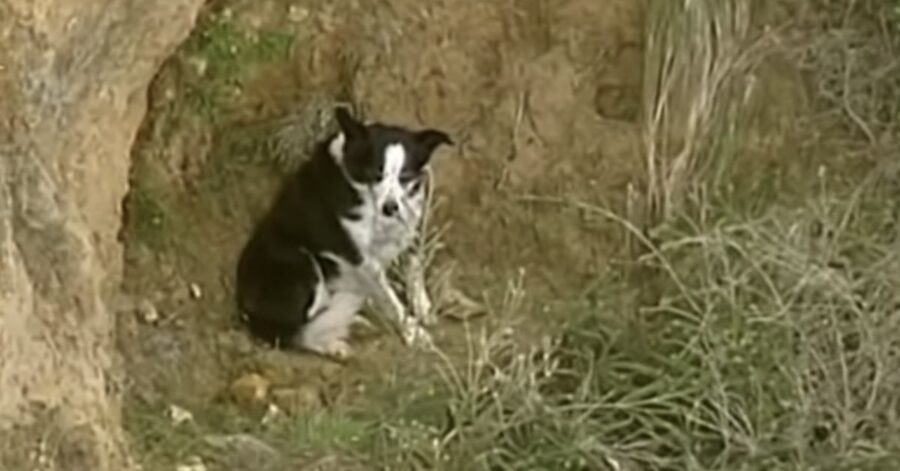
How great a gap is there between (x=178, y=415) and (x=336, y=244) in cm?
77

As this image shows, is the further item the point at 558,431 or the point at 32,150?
the point at 558,431

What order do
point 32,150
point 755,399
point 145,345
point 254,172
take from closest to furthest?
point 32,150 → point 755,399 → point 145,345 → point 254,172

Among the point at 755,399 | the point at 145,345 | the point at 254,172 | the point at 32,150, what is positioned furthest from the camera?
the point at 254,172

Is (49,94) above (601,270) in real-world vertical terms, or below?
above

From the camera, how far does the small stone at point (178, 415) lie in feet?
18.7

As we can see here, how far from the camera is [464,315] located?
620cm

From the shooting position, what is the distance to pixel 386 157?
6059 millimetres

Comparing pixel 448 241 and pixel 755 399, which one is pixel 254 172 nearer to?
pixel 448 241

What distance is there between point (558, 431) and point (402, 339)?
0.86 m

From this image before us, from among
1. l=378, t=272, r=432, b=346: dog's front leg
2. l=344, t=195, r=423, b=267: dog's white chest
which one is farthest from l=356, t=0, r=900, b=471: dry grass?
l=344, t=195, r=423, b=267: dog's white chest

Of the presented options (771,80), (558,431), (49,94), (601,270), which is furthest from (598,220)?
(49,94)

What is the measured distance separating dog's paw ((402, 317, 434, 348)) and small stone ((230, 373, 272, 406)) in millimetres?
378

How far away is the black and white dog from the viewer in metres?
6.12

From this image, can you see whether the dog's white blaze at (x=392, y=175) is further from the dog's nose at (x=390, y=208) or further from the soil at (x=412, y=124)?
the soil at (x=412, y=124)
